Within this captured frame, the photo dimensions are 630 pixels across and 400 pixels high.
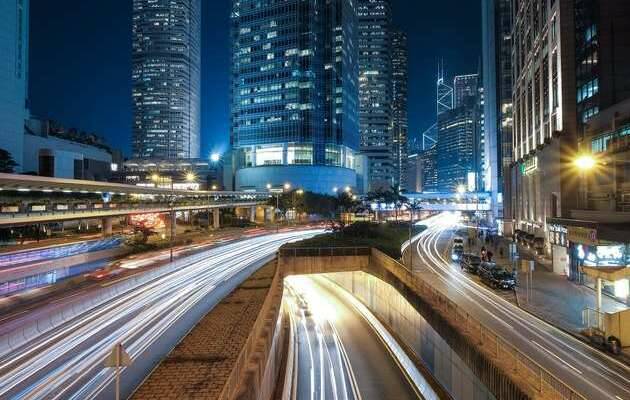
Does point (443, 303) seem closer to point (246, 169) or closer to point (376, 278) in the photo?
point (376, 278)

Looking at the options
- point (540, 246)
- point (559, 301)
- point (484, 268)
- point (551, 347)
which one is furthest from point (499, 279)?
point (540, 246)

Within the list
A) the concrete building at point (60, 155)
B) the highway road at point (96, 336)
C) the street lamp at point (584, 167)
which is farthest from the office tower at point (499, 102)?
the concrete building at point (60, 155)

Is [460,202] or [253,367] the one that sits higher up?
[460,202]

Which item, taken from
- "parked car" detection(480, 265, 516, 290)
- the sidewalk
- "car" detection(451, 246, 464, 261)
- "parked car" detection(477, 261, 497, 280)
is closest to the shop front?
the sidewalk

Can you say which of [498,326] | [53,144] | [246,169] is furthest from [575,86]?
[53,144]

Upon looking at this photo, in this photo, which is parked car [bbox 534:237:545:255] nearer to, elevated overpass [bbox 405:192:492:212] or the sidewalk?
A: the sidewalk

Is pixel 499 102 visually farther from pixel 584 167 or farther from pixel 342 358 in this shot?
pixel 342 358

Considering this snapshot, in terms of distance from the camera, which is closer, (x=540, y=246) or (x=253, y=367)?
(x=253, y=367)
